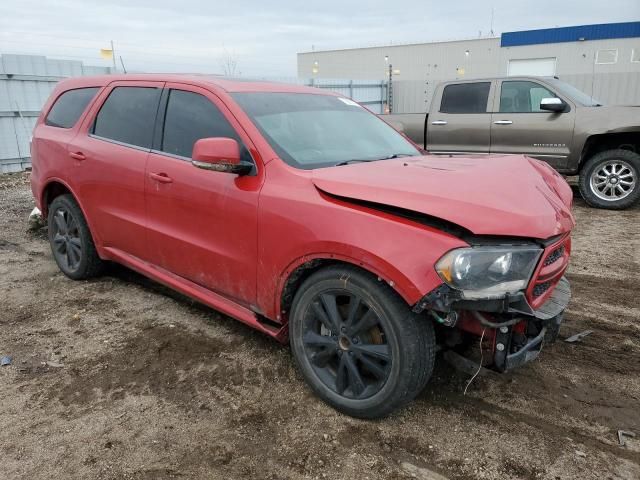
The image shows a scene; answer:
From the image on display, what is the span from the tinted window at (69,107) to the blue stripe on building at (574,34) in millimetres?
25943

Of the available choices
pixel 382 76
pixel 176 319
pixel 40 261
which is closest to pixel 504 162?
pixel 176 319

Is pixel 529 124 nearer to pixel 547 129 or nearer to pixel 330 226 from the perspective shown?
pixel 547 129

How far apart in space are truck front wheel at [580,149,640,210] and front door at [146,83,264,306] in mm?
6344

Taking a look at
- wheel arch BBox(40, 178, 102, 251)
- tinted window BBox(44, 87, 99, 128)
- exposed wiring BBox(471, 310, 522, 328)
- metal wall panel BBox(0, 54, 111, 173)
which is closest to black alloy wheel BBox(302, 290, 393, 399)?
exposed wiring BBox(471, 310, 522, 328)

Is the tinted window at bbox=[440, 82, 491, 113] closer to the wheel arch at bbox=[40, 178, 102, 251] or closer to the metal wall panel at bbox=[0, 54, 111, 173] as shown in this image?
the wheel arch at bbox=[40, 178, 102, 251]

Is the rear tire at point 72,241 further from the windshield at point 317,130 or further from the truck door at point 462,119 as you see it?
the truck door at point 462,119

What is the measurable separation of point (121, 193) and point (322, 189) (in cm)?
188

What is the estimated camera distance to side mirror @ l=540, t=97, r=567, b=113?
23.5 ft

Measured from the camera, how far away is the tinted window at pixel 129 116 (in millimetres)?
3652

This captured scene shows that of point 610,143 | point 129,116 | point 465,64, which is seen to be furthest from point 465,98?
point 465,64

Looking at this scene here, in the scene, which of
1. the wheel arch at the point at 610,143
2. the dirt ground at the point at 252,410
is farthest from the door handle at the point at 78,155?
the wheel arch at the point at 610,143

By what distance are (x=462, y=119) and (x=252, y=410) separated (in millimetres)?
6833

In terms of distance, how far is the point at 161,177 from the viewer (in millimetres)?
3371

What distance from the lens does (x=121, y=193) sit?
374cm
